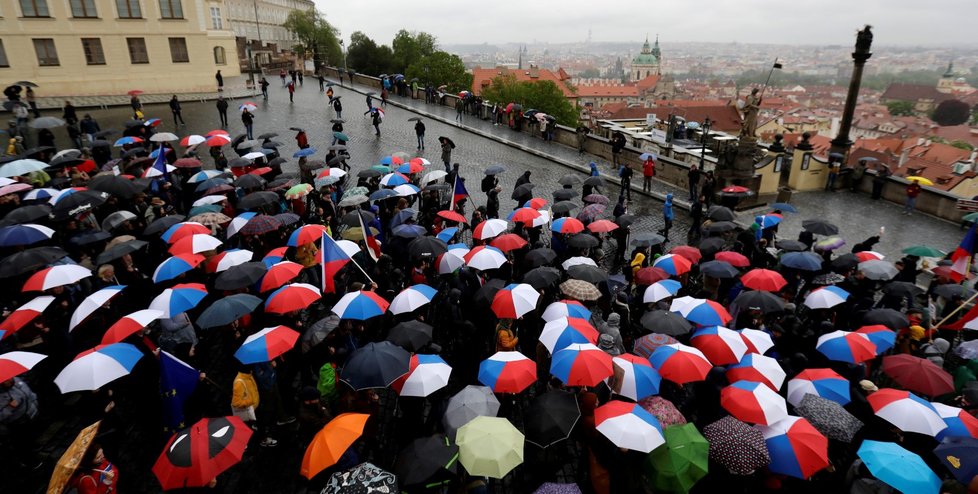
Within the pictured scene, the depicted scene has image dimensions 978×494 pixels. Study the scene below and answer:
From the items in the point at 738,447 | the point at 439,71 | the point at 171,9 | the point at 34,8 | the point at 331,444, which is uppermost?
the point at 171,9

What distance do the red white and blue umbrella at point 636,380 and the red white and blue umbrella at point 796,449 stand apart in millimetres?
1270

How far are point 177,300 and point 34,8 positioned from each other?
34600 mm

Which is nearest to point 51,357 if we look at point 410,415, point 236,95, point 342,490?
point 410,415

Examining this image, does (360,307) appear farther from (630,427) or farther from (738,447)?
(738,447)

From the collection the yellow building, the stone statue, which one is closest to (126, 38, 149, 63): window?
the yellow building

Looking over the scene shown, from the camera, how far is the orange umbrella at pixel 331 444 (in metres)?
5.16

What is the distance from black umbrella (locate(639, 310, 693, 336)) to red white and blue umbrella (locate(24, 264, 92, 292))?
8740mm

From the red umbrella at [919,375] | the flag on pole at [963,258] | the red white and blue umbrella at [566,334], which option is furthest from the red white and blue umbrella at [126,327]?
the flag on pole at [963,258]

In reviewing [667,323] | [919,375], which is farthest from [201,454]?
[919,375]

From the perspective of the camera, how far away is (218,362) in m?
9.68

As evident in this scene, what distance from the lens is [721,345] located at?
741 cm

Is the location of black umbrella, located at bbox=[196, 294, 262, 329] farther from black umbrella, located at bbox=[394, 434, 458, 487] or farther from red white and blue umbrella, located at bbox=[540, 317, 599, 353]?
red white and blue umbrella, located at bbox=[540, 317, 599, 353]

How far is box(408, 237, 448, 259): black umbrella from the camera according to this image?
32.4 feet

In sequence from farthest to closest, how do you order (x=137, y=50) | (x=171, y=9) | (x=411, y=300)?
(x=171, y=9), (x=137, y=50), (x=411, y=300)
